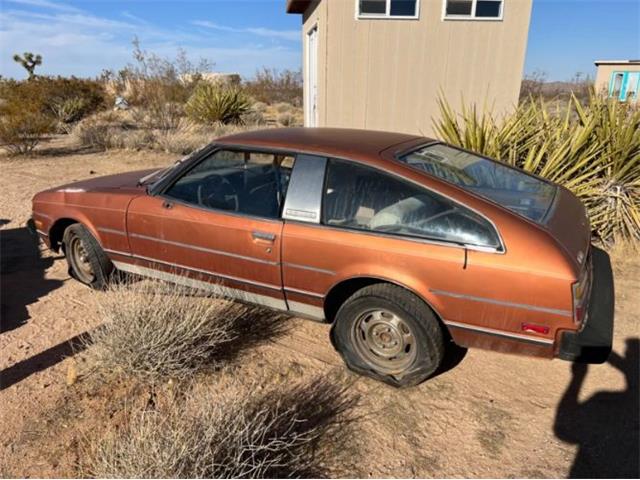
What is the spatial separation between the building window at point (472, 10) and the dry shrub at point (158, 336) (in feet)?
25.5

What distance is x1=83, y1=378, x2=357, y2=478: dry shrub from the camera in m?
1.99

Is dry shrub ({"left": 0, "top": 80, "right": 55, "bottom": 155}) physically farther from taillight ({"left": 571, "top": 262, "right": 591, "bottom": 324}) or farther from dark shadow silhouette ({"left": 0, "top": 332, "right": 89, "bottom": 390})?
taillight ({"left": 571, "top": 262, "right": 591, "bottom": 324})

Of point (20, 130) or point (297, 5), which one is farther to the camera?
point (297, 5)

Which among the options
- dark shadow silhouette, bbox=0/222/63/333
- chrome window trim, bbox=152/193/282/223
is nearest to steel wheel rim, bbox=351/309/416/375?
chrome window trim, bbox=152/193/282/223

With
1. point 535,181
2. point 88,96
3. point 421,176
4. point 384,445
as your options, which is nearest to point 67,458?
point 384,445

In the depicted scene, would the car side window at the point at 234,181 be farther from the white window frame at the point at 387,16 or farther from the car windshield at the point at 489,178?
the white window frame at the point at 387,16

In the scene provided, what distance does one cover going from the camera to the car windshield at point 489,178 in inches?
109

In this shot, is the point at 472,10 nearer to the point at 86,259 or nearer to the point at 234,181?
the point at 234,181

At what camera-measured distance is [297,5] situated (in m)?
11.4

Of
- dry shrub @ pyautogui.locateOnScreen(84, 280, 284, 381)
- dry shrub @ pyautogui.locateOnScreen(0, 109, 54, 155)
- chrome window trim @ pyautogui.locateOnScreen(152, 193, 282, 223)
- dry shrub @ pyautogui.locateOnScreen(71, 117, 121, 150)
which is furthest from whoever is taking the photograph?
dry shrub @ pyautogui.locateOnScreen(71, 117, 121, 150)

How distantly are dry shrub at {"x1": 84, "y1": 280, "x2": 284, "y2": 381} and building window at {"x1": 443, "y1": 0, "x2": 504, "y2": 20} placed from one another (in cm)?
776

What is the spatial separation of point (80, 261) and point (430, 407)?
10.6ft

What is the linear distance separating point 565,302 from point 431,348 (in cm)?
75

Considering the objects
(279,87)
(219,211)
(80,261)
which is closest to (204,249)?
(219,211)
